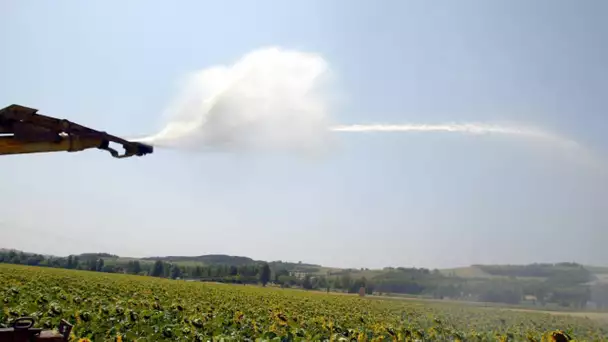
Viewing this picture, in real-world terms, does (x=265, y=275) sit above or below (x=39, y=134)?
below

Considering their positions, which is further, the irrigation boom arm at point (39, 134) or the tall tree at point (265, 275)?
the tall tree at point (265, 275)

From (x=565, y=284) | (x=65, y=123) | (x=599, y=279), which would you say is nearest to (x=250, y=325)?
(x=65, y=123)

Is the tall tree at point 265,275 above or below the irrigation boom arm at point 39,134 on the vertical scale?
below

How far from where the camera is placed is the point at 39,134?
8.05 metres

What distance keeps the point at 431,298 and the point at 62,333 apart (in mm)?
64339

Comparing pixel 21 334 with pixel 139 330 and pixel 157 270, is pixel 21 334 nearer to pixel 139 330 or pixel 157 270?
pixel 139 330

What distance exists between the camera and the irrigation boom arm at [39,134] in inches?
307

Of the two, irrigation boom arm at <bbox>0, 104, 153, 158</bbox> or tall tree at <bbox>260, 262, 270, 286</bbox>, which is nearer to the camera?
irrigation boom arm at <bbox>0, 104, 153, 158</bbox>

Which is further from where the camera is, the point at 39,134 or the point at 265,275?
the point at 265,275

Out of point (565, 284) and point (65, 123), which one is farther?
point (565, 284)

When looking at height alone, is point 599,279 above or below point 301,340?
above

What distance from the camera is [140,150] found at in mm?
10016

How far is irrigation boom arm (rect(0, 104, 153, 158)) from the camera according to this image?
7801 mm

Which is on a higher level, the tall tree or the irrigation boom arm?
the irrigation boom arm
